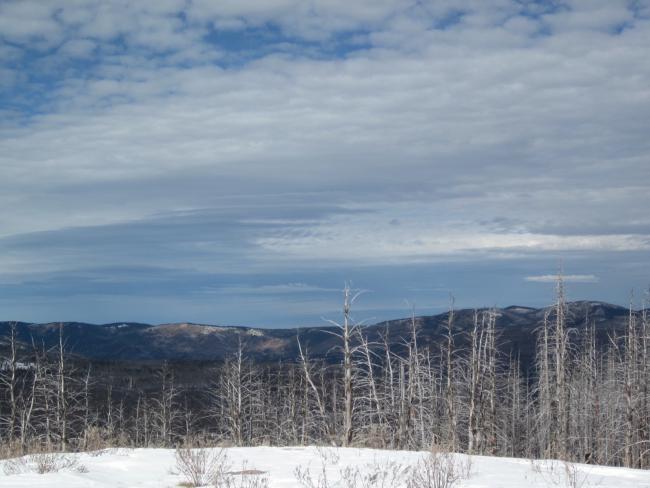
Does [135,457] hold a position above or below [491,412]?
above

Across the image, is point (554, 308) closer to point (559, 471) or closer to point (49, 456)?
point (559, 471)

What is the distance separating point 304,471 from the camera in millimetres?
11711

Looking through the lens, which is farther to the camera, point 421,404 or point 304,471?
point 421,404

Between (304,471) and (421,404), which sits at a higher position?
(304,471)

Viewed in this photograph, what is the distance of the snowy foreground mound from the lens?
401 inches

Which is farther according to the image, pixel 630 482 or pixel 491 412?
pixel 491 412

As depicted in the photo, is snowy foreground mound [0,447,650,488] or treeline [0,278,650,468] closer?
snowy foreground mound [0,447,650,488]

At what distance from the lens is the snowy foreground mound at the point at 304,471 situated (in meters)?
10.2

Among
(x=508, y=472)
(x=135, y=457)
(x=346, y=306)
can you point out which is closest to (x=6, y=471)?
(x=135, y=457)

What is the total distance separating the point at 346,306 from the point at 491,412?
69.4ft

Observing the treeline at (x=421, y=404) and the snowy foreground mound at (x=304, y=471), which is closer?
the snowy foreground mound at (x=304, y=471)

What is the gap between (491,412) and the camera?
42812 millimetres

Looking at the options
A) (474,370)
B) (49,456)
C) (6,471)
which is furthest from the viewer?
(474,370)

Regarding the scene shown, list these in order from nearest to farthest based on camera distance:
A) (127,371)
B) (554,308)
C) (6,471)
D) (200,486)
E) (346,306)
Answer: (200,486) < (6,471) < (346,306) < (554,308) < (127,371)
